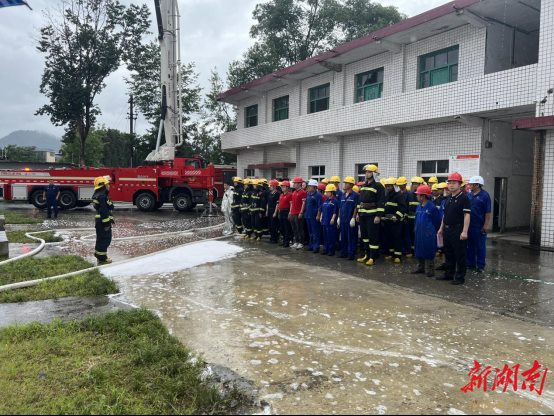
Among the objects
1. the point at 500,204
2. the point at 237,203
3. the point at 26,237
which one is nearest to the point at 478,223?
the point at 500,204

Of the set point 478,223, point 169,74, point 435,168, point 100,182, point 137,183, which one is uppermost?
point 169,74

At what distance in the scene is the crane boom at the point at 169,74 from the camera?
19.9 meters

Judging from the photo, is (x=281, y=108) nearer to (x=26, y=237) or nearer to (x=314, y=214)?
(x=314, y=214)

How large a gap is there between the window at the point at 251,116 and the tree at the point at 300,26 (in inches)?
282

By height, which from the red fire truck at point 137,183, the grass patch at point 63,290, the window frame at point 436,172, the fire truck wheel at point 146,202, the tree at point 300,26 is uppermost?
the tree at point 300,26

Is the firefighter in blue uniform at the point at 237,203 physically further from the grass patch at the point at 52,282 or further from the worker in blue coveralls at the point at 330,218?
the grass patch at the point at 52,282

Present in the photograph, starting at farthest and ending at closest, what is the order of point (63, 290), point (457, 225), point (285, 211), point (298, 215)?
point (285, 211)
point (298, 215)
point (457, 225)
point (63, 290)

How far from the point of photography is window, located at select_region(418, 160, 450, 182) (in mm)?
13883

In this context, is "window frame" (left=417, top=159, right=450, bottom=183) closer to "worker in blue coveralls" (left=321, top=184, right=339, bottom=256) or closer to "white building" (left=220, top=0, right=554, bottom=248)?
"white building" (left=220, top=0, right=554, bottom=248)

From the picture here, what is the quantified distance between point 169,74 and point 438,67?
12160mm

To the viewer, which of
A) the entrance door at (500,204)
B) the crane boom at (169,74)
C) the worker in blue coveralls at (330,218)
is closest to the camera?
the worker in blue coveralls at (330,218)

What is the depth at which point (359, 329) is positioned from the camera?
4738 mm

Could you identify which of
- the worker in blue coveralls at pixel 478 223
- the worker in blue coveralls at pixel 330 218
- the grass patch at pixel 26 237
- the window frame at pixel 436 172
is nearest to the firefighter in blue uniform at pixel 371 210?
the worker in blue coveralls at pixel 330 218

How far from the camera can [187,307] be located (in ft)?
18.1
